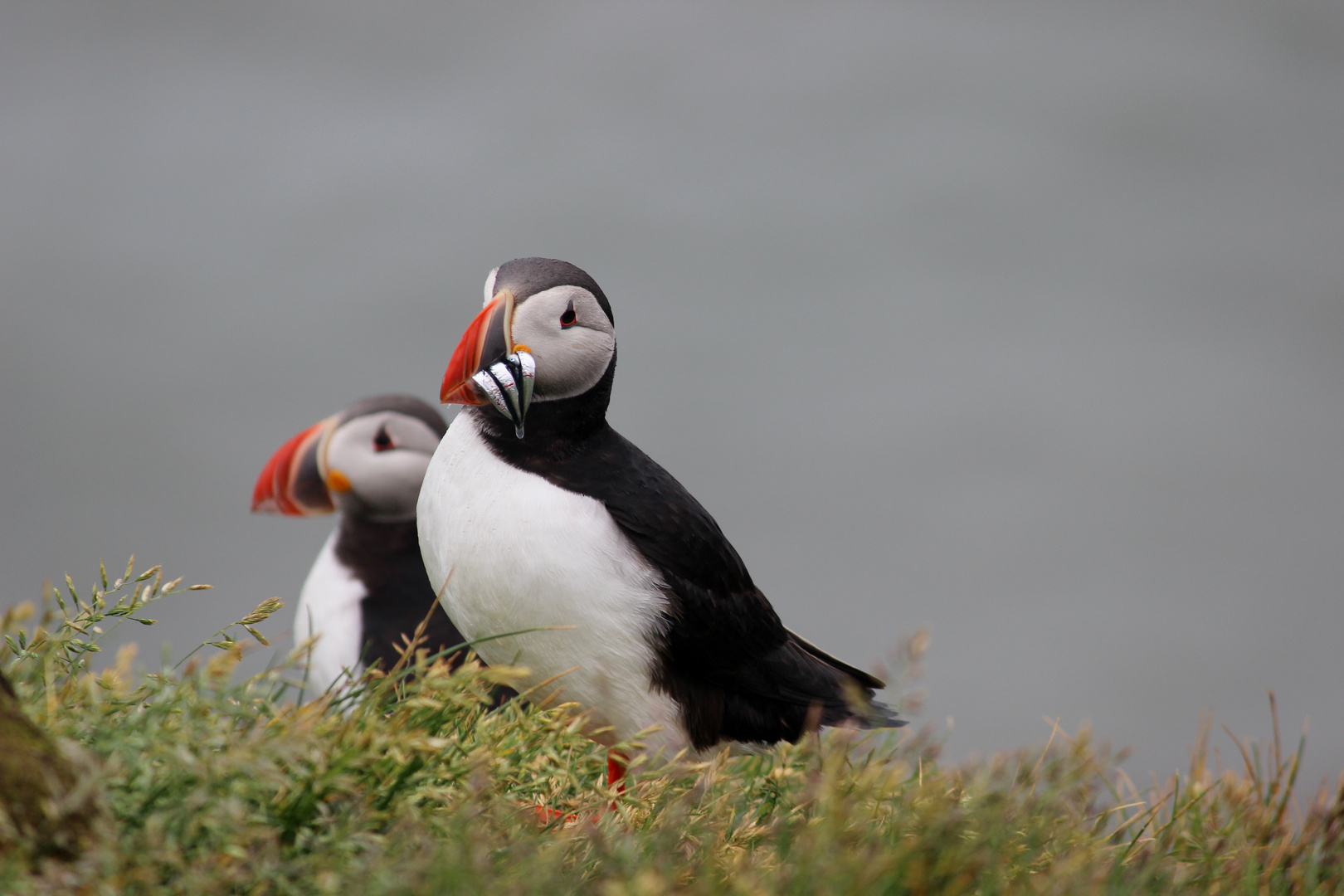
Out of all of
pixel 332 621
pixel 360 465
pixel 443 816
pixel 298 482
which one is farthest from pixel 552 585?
pixel 298 482

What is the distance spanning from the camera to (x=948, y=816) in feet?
6.01

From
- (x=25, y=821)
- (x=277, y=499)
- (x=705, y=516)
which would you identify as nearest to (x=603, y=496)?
(x=705, y=516)

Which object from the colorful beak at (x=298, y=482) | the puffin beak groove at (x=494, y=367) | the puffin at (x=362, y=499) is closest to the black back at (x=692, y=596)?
the puffin beak groove at (x=494, y=367)

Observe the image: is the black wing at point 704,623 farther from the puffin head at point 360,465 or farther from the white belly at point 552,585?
the puffin head at point 360,465

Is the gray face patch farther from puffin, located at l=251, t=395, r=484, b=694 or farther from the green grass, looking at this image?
puffin, located at l=251, t=395, r=484, b=694

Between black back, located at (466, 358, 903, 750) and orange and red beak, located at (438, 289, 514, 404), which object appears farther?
black back, located at (466, 358, 903, 750)

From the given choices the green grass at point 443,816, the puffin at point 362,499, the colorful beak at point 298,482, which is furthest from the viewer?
the colorful beak at point 298,482

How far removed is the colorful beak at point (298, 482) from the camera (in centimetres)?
482

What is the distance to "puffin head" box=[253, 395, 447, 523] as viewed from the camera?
4.69 meters

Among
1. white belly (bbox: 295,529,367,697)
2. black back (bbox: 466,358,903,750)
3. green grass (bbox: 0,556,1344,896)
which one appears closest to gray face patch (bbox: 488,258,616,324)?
black back (bbox: 466,358,903,750)

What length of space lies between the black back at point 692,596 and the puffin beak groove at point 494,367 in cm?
14

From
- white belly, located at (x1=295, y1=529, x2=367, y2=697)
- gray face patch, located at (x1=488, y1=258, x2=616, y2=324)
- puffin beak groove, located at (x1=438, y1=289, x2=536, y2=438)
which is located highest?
gray face patch, located at (x1=488, y1=258, x2=616, y2=324)

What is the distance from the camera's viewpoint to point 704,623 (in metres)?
2.72

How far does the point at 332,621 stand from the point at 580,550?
7.45 feet
